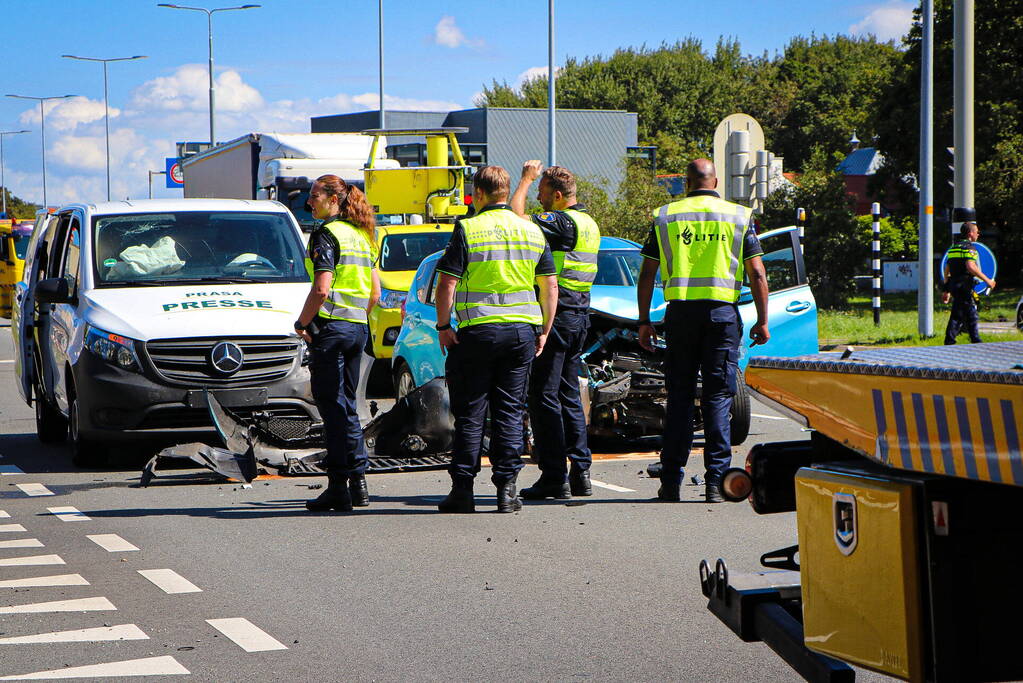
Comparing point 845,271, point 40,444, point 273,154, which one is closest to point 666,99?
point 845,271

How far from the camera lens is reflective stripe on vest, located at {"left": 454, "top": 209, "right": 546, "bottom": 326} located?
23.7 ft

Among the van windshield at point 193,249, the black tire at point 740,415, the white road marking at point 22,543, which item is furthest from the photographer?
the van windshield at point 193,249

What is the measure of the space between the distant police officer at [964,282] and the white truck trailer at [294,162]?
1054cm

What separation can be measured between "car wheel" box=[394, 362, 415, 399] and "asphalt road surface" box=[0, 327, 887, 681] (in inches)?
84.0

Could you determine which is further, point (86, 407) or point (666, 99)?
point (666, 99)

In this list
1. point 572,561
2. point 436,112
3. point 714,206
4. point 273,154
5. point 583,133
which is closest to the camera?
point 572,561

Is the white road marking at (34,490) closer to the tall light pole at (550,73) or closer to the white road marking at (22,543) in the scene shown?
the white road marking at (22,543)

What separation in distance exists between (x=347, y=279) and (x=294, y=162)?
53.9ft

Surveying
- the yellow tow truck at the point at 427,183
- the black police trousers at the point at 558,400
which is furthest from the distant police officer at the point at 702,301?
the yellow tow truck at the point at 427,183

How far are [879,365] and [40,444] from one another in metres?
9.30

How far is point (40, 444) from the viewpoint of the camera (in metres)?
10.9

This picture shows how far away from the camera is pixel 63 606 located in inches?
215

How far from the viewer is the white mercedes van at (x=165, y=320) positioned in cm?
906

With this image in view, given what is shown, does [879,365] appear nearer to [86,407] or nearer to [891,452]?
[891,452]
